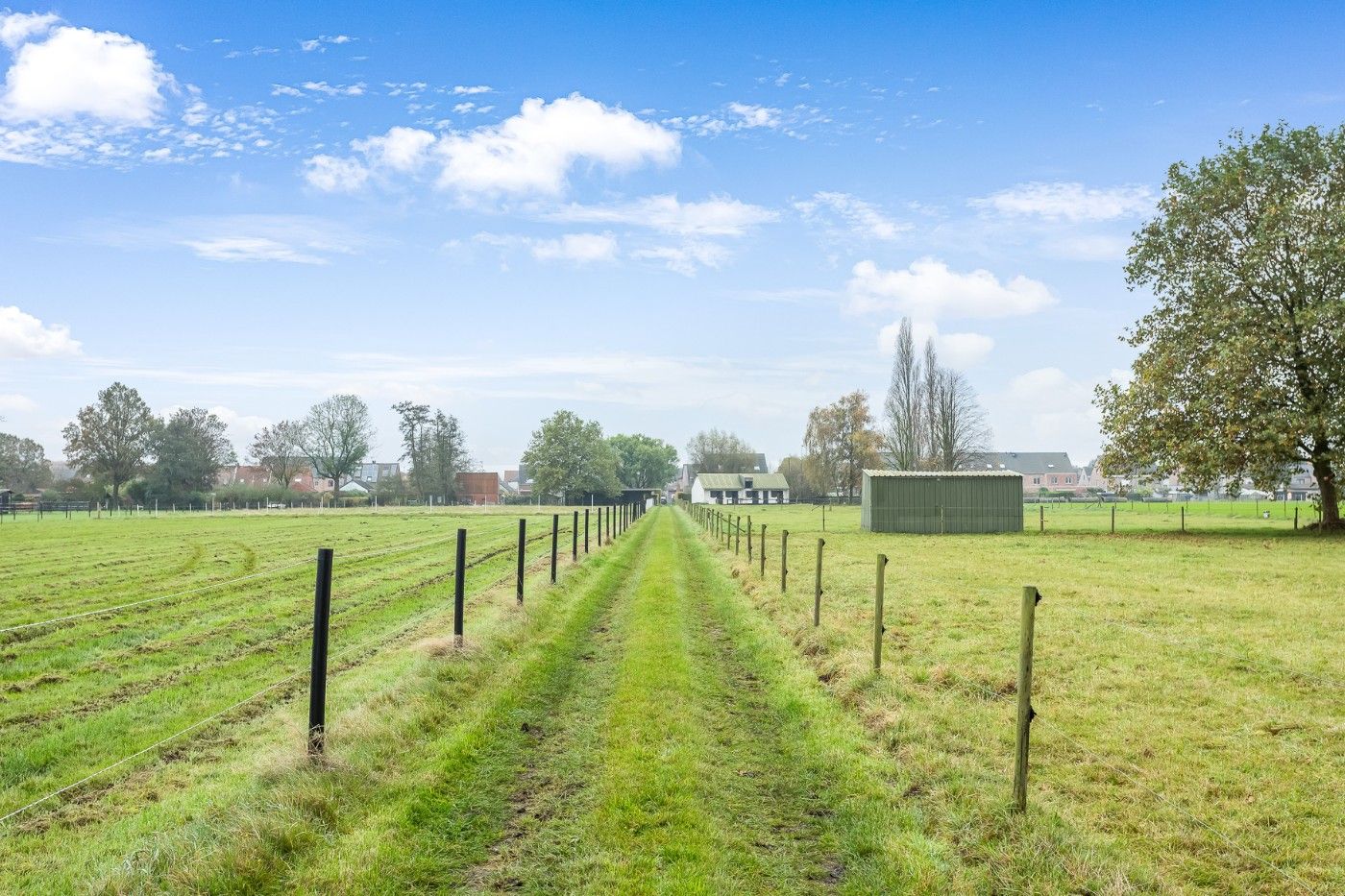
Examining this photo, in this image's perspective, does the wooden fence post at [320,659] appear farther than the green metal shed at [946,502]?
No

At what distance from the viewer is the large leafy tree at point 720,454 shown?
5733 inches

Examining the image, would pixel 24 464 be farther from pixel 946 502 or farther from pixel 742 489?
pixel 946 502

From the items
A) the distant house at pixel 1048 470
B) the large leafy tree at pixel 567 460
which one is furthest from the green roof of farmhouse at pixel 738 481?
the distant house at pixel 1048 470

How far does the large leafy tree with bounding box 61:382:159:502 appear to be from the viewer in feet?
273

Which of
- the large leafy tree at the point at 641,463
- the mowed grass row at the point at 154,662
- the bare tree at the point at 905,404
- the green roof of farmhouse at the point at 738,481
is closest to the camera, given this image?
the mowed grass row at the point at 154,662

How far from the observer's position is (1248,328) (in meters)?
30.5

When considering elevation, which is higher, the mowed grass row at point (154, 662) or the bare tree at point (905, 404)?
the bare tree at point (905, 404)

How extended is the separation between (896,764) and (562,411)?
97.0 meters

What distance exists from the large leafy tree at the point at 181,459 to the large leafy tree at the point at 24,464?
27312 mm

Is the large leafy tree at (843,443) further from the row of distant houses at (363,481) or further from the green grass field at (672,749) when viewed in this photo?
the green grass field at (672,749)

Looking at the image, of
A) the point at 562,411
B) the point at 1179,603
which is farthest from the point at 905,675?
the point at 562,411

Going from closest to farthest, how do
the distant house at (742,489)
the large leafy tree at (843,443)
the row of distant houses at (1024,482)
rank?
1. the large leafy tree at (843,443)
2. the row of distant houses at (1024,482)
3. the distant house at (742,489)

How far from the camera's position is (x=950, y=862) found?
470cm

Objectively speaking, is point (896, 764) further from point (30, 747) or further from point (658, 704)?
point (30, 747)
